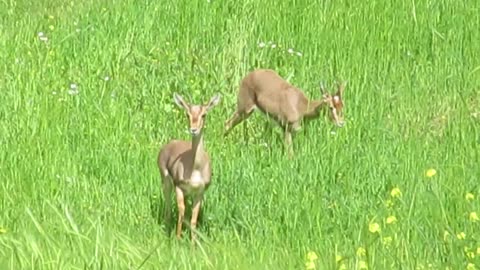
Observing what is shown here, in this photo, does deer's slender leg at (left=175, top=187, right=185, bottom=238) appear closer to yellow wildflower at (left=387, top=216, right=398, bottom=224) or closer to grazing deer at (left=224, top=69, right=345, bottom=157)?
yellow wildflower at (left=387, top=216, right=398, bottom=224)

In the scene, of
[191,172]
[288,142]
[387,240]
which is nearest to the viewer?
[387,240]

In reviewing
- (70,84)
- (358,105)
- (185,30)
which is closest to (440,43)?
(358,105)

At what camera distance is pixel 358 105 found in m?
10.1

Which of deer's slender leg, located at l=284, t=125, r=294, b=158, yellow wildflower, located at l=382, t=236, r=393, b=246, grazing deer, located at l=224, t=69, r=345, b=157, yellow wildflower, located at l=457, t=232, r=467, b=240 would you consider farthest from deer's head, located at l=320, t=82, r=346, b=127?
yellow wildflower, located at l=457, t=232, r=467, b=240

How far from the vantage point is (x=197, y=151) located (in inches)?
324

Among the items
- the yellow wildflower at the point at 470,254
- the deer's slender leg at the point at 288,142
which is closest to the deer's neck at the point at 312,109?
the deer's slender leg at the point at 288,142

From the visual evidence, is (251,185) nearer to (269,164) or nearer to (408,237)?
(269,164)

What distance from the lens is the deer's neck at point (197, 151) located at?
8.20 metres

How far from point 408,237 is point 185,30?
4905mm

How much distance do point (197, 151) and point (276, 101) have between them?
2.40 metres

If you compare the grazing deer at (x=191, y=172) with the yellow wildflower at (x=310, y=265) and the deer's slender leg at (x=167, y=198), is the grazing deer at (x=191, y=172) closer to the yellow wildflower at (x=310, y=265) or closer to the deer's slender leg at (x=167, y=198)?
the deer's slender leg at (x=167, y=198)

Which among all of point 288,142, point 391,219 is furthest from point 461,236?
point 288,142

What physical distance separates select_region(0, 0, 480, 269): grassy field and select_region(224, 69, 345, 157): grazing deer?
0.49ft

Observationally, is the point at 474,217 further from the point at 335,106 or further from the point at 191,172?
the point at 335,106
